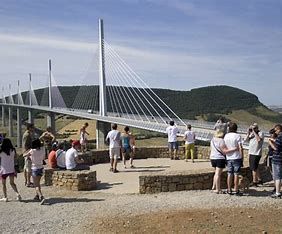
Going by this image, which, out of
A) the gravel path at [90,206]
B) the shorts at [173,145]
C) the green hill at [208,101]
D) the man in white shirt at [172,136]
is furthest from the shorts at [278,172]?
the green hill at [208,101]

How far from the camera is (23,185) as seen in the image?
35.0 ft

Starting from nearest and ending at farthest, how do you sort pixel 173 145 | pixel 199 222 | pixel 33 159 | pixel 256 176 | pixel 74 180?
1. pixel 199 222
2. pixel 33 159
3. pixel 256 176
4. pixel 74 180
5. pixel 173 145

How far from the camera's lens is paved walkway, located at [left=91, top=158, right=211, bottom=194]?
10.0 m

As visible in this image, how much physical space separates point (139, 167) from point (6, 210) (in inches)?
238

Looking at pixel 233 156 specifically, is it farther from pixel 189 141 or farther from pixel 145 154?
pixel 145 154

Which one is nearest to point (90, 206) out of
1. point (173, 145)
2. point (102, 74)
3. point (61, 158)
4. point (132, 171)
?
point (61, 158)

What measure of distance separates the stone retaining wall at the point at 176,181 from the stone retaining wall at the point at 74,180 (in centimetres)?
147

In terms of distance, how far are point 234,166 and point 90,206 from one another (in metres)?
2.70

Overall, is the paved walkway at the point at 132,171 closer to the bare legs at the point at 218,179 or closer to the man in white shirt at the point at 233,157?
the bare legs at the point at 218,179

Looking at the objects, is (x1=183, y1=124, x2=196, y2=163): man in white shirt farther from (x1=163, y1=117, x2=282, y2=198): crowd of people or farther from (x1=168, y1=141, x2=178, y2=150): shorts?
(x1=163, y1=117, x2=282, y2=198): crowd of people

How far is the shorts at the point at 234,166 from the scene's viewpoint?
825 centimetres

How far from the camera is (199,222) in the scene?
6664 mm

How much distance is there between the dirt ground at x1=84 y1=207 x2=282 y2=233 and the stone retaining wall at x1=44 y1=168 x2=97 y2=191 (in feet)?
9.56

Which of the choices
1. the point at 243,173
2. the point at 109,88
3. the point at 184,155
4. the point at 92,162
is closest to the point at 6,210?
the point at 243,173
